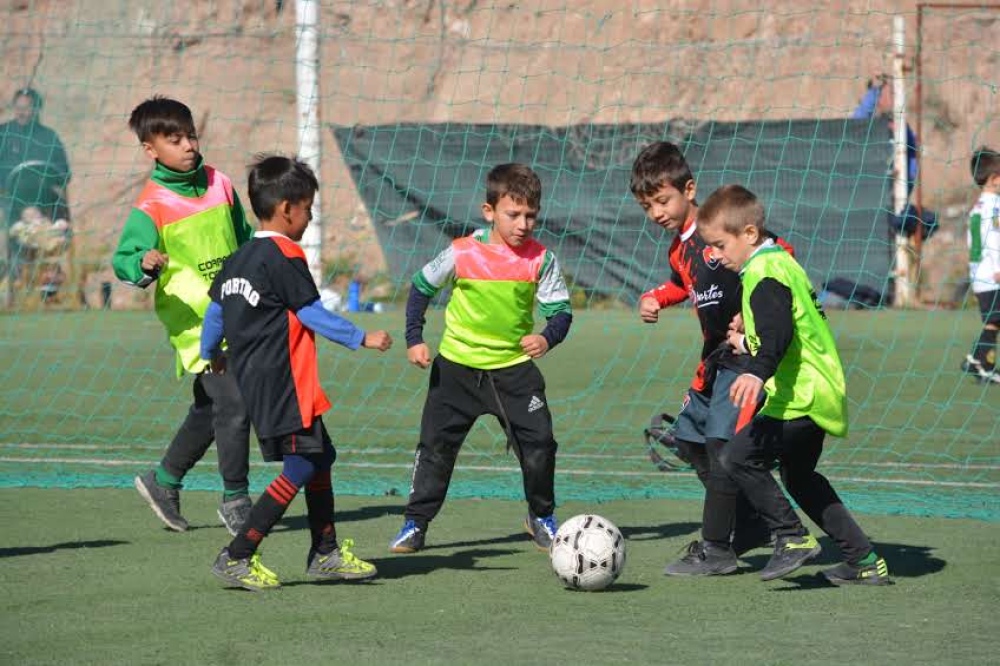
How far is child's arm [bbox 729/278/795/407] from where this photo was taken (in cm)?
468

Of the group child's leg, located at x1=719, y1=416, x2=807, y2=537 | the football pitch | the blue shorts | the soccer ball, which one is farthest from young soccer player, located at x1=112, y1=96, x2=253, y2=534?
child's leg, located at x1=719, y1=416, x2=807, y2=537

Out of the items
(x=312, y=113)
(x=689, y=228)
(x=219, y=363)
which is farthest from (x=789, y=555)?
(x=312, y=113)

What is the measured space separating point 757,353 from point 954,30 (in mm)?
18284

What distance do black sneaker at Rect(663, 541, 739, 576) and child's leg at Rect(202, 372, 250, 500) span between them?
5.93ft

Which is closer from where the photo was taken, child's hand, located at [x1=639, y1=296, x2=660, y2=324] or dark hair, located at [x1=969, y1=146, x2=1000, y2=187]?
child's hand, located at [x1=639, y1=296, x2=660, y2=324]

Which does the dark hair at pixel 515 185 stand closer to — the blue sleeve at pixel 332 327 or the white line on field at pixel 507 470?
the blue sleeve at pixel 332 327

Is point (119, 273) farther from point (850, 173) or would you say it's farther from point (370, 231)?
point (850, 173)

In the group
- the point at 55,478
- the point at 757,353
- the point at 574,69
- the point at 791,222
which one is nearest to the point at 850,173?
the point at 791,222

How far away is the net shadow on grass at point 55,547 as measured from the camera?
5547mm

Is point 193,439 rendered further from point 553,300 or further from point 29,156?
point 29,156

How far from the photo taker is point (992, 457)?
26.8ft

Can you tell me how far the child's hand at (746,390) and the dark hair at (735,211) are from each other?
0.55 m

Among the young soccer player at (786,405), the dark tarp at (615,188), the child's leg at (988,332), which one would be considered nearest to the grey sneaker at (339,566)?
the young soccer player at (786,405)

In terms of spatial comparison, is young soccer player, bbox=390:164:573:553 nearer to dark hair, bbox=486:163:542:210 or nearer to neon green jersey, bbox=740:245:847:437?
dark hair, bbox=486:163:542:210
